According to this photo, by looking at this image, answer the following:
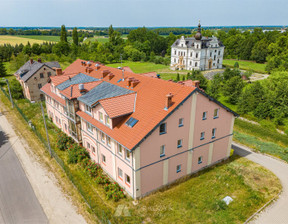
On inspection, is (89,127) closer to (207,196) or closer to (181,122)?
(181,122)

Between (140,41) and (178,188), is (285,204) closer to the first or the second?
(178,188)

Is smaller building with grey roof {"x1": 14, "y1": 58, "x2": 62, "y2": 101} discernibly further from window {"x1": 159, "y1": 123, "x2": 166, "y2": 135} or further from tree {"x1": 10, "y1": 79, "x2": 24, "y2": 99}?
window {"x1": 159, "y1": 123, "x2": 166, "y2": 135}

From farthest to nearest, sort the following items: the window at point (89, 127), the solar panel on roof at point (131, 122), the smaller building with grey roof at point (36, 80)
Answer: the smaller building with grey roof at point (36, 80)
the window at point (89, 127)
the solar panel on roof at point (131, 122)

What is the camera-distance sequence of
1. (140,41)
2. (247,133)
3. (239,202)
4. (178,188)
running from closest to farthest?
1. (239,202)
2. (178,188)
3. (247,133)
4. (140,41)

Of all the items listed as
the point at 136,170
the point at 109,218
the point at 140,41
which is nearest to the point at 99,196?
the point at 109,218

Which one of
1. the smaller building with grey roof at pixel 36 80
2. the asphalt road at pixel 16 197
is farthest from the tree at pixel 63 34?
the asphalt road at pixel 16 197

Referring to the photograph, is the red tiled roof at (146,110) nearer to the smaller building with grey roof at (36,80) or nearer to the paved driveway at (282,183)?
the paved driveway at (282,183)
